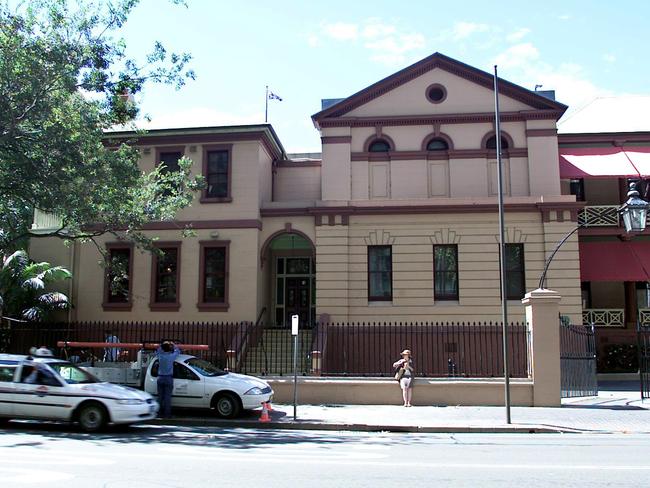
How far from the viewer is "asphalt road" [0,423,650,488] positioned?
302 inches

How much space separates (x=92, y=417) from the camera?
490 inches

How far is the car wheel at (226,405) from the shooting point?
14641mm

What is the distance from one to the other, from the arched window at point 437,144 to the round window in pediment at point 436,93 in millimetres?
1530

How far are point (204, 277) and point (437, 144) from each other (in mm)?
10258

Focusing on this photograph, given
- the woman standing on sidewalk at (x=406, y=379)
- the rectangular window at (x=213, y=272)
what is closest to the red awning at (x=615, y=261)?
the woman standing on sidewalk at (x=406, y=379)

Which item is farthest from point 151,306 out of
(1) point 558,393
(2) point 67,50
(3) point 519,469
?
(3) point 519,469

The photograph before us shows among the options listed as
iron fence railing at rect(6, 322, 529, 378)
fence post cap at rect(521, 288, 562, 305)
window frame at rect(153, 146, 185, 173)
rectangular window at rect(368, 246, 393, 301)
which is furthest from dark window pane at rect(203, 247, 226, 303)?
fence post cap at rect(521, 288, 562, 305)

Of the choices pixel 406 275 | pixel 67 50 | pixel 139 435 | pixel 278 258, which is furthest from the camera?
pixel 278 258

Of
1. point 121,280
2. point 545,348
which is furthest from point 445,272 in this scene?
point 121,280

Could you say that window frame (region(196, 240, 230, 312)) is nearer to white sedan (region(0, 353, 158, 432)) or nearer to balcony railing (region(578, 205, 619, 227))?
white sedan (region(0, 353, 158, 432))

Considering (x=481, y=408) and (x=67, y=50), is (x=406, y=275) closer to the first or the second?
(x=481, y=408)

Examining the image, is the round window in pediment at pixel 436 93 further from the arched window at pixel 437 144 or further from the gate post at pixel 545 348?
the gate post at pixel 545 348

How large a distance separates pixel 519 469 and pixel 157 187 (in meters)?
13.8

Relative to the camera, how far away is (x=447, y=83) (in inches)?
968
